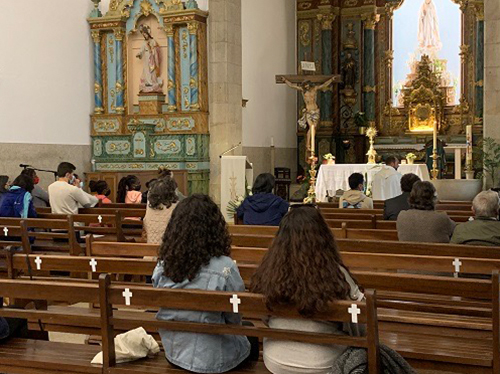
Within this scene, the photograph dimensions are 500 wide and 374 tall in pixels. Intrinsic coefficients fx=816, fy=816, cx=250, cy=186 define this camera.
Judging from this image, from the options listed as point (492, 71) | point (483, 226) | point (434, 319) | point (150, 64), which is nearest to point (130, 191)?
point (150, 64)

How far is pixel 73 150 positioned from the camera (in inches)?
639

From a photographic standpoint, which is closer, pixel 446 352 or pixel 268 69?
pixel 446 352

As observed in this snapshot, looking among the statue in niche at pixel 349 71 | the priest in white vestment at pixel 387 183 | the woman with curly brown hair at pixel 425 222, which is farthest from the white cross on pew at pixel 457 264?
the statue in niche at pixel 349 71

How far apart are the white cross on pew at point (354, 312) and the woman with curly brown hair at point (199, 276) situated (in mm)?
620

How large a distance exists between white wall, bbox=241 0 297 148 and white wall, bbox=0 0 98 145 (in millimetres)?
3778

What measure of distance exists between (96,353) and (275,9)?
17.2 meters

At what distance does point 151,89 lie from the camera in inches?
655

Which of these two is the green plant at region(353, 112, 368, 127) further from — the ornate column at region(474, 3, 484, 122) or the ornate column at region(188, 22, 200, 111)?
the ornate column at region(188, 22, 200, 111)

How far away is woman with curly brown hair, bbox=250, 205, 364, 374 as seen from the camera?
3348 millimetres

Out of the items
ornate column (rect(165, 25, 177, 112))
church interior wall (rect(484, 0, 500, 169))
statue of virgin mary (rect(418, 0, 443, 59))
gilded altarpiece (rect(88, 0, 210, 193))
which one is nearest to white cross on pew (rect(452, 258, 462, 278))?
church interior wall (rect(484, 0, 500, 169))

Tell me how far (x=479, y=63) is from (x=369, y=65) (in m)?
2.86

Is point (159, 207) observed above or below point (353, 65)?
below

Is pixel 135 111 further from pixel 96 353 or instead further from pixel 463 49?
pixel 96 353

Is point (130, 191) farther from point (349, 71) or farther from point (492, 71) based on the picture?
point (349, 71)
